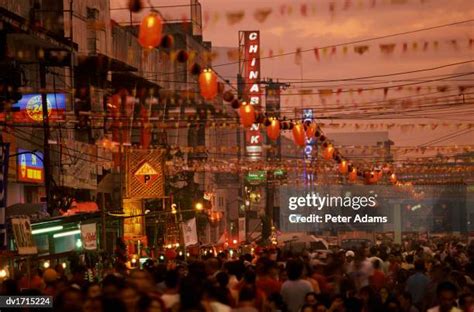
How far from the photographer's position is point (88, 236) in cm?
2734

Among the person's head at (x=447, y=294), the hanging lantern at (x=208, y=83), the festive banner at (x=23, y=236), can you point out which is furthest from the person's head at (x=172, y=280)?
the hanging lantern at (x=208, y=83)

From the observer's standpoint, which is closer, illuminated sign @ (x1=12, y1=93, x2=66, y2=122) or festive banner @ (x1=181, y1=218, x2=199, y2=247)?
illuminated sign @ (x1=12, y1=93, x2=66, y2=122)

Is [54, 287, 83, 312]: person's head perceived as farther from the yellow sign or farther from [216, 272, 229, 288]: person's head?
the yellow sign

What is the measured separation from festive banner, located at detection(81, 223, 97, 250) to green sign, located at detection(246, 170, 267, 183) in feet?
135

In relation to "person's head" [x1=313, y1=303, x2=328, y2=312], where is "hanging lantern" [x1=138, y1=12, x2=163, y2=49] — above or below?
above

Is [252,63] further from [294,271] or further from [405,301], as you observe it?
[294,271]

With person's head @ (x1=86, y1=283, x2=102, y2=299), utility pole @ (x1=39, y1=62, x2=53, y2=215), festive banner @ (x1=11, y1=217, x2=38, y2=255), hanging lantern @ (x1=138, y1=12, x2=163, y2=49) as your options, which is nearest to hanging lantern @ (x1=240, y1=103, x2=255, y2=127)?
utility pole @ (x1=39, y1=62, x2=53, y2=215)

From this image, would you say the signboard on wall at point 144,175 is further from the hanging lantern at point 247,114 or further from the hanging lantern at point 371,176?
the hanging lantern at point 371,176

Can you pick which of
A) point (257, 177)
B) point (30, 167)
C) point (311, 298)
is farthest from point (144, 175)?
point (257, 177)

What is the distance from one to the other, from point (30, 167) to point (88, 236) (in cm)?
833

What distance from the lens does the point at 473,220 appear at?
9369 centimetres

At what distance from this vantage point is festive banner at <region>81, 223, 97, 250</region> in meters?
27.1

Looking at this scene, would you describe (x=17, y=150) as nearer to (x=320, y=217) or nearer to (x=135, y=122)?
(x=135, y=122)

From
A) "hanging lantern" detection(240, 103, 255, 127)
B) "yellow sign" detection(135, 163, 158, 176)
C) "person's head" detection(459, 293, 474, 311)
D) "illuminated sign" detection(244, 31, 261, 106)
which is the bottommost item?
"person's head" detection(459, 293, 474, 311)
